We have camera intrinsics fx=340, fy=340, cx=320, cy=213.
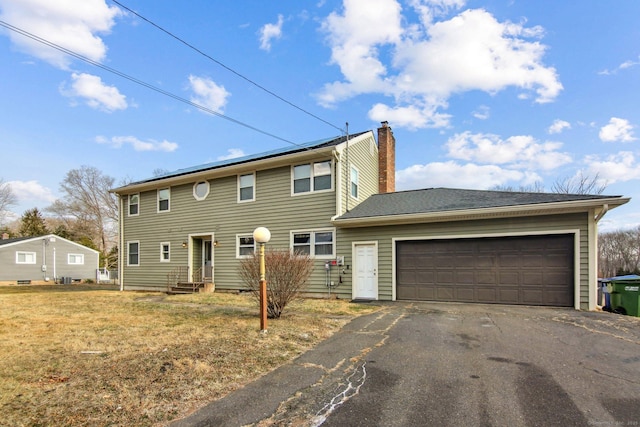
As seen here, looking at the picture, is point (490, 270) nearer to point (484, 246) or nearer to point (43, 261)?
point (484, 246)

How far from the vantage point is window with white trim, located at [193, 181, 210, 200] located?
15.2 metres

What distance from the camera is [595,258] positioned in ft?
29.2

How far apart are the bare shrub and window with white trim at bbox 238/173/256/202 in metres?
6.33

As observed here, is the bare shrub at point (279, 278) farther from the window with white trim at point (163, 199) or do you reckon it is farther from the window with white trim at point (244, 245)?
the window with white trim at point (163, 199)

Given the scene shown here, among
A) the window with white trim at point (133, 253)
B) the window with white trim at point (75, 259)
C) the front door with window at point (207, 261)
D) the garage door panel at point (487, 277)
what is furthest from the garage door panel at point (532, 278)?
the window with white trim at point (75, 259)

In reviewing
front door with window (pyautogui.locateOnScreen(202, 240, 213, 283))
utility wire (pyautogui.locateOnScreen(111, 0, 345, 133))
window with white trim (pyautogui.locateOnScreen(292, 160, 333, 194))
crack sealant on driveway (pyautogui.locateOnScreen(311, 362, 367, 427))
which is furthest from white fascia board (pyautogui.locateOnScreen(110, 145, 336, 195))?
crack sealant on driveway (pyautogui.locateOnScreen(311, 362, 367, 427))

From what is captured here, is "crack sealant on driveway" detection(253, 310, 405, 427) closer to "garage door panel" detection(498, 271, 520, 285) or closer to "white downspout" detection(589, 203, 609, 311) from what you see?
"garage door panel" detection(498, 271, 520, 285)

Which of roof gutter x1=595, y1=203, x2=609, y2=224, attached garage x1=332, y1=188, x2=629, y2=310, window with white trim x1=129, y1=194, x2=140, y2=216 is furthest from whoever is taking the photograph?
window with white trim x1=129, y1=194, x2=140, y2=216

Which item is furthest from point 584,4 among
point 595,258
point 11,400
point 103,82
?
point 11,400

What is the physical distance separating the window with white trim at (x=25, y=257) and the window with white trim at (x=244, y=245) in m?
22.7

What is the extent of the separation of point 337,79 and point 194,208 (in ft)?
27.7

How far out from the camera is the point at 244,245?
46.1 feet

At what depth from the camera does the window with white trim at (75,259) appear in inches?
1138

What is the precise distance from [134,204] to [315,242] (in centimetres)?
1097
